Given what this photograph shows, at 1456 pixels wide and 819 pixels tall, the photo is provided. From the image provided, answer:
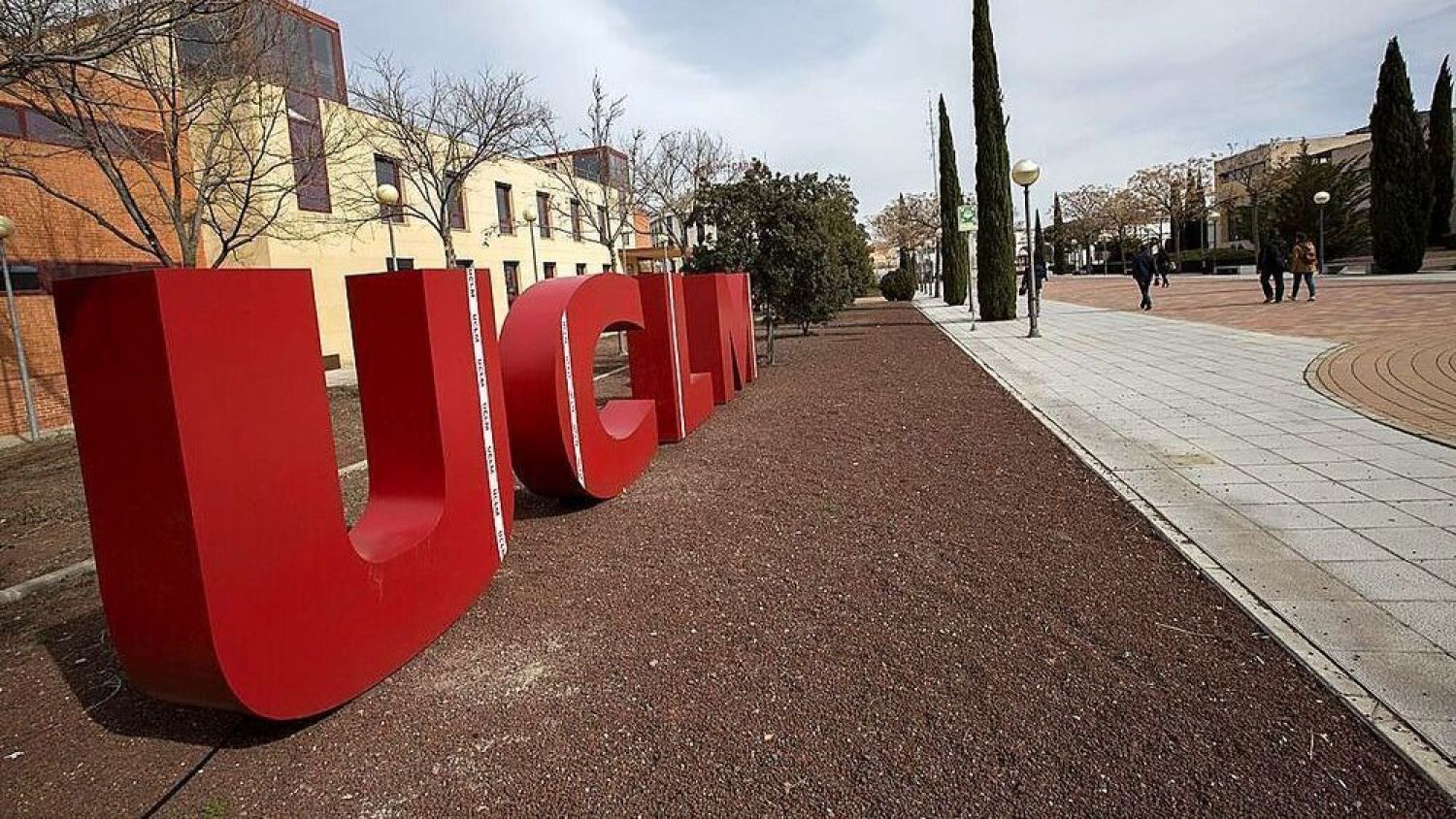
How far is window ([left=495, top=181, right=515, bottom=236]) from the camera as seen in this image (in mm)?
28844

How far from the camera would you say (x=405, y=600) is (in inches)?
141

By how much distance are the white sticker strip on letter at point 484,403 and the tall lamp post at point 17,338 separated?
10532mm

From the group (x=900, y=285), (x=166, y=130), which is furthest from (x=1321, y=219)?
(x=166, y=130)

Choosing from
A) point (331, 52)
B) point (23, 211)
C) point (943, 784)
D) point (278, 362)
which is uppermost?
point (331, 52)

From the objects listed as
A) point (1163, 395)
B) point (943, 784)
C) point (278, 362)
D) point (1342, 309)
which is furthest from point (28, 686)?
point (1342, 309)

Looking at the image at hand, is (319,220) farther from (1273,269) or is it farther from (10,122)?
(1273,269)

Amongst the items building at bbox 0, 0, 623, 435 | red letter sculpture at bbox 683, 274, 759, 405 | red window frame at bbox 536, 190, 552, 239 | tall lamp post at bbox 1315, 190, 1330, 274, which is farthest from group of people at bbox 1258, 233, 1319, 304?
red window frame at bbox 536, 190, 552, 239

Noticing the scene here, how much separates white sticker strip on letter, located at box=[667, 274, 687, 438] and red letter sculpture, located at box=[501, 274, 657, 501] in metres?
1.60

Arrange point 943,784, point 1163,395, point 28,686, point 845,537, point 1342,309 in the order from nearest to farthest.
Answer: point 943,784, point 28,686, point 845,537, point 1163,395, point 1342,309

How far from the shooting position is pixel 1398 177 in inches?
1314

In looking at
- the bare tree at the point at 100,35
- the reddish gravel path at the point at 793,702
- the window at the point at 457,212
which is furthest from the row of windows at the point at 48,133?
the window at the point at 457,212

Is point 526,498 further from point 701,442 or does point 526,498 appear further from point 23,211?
point 23,211

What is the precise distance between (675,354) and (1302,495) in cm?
543

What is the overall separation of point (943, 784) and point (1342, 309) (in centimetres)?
1960
